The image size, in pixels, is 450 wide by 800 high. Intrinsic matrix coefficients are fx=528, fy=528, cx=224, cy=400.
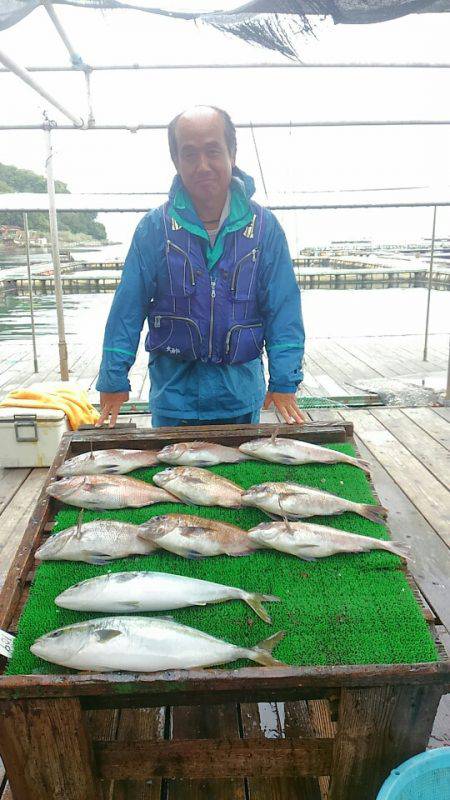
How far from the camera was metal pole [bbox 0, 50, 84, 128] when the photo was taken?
9.27 feet

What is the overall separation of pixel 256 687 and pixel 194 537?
63cm

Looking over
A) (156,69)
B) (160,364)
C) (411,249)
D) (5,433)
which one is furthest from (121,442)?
(411,249)

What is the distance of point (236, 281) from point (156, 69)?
2.76m

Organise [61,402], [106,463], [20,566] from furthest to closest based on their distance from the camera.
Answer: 1. [61,402]
2. [106,463]
3. [20,566]

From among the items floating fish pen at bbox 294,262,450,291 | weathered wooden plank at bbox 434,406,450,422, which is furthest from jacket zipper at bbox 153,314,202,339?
floating fish pen at bbox 294,262,450,291

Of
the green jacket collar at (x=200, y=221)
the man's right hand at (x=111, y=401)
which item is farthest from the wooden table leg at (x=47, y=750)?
the green jacket collar at (x=200, y=221)

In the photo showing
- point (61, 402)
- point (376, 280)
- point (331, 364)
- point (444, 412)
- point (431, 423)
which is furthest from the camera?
point (376, 280)

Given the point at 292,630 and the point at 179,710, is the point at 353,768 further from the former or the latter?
the point at 179,710

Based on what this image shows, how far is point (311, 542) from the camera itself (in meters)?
1.92

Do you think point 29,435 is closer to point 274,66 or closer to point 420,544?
point 420,544

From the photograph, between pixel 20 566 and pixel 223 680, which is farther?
pixel 20 566

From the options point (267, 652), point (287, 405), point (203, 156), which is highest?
point (203, 156)

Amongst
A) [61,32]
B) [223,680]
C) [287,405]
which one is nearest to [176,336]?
[287,405]

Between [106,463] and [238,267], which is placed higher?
[238,267]
